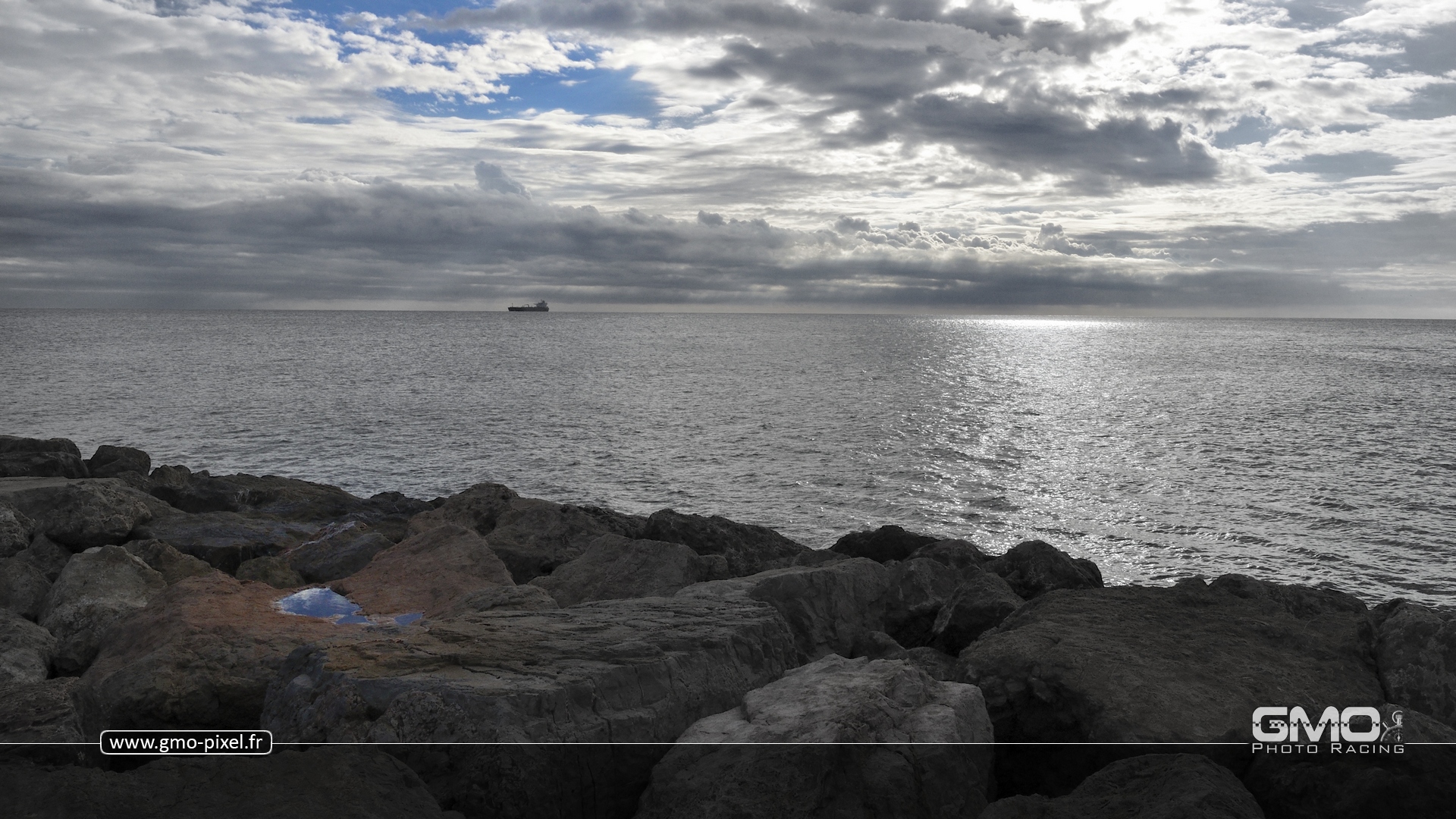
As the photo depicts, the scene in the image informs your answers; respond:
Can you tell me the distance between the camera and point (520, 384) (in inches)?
2621

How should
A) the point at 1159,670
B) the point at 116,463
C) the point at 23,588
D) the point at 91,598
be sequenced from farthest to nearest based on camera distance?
the point at 116,463 → the point at 23,588 → the point at 91,598 → the point at 1159,670

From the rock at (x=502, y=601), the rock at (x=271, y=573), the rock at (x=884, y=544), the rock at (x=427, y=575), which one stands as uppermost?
the rock at (x=502, y=601)

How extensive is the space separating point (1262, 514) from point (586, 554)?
21592 millimetres

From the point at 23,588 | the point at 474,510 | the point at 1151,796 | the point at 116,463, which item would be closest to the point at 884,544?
the point at 474,510

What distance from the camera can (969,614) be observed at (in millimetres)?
9891

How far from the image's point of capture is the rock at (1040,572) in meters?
13.2

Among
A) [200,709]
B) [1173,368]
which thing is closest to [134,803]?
[200,709]

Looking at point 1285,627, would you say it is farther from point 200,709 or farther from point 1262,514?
point 1262,514

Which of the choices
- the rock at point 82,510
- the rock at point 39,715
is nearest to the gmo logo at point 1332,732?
the rock at point 39,715

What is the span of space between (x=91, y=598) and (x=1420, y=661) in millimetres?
13466

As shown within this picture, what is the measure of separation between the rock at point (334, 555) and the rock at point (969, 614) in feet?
26.5

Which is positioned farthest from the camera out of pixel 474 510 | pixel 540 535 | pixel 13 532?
pixel 474 510

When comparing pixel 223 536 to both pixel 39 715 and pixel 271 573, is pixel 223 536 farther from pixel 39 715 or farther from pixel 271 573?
pixel 39 715

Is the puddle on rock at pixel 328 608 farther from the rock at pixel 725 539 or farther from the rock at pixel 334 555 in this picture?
the rock at pixel 725 539
